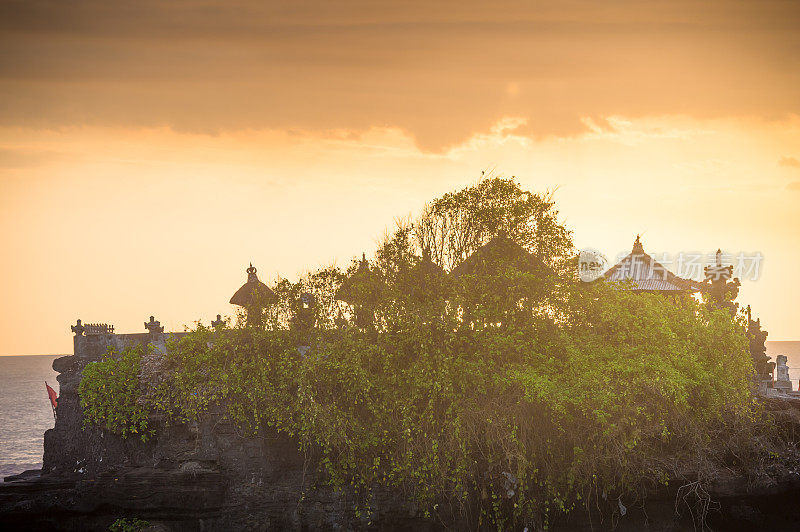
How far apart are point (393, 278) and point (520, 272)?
16.3 ft

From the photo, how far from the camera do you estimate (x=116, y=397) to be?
29.0 meters

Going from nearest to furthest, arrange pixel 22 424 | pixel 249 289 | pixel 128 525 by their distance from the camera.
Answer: pixel 128 525, pixel 249 289, pixel 22 424

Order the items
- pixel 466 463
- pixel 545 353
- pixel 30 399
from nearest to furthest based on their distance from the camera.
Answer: pixel 466 463, pixel 545 353, pixel 30 399

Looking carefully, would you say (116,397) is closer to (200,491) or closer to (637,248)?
(200,491)

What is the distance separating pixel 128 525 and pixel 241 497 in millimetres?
4221

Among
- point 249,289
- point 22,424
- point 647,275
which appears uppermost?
point 647,275

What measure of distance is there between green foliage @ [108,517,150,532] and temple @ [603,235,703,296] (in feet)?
76.9

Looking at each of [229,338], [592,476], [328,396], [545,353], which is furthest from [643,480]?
[229,338]

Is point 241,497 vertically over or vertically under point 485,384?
under

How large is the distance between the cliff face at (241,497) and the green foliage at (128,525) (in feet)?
0.81

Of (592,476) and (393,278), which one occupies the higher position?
(393,278)

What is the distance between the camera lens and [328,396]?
27.4 meters

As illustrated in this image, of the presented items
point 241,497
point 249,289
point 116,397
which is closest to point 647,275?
point 249,289

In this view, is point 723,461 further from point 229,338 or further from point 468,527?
point 229,338
